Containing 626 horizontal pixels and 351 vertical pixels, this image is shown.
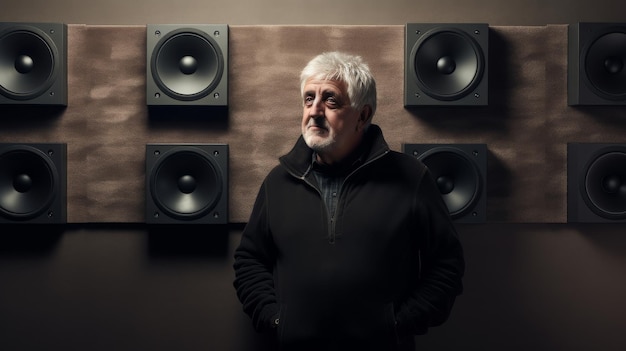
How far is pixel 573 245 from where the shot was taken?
2121mm

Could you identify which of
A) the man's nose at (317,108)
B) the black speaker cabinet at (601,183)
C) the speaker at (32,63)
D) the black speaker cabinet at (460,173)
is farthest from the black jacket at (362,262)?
the speaker at (32,63)

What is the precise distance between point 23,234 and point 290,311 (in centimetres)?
104

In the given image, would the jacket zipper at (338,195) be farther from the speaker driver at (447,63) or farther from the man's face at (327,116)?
the speaker driver at (447,63)

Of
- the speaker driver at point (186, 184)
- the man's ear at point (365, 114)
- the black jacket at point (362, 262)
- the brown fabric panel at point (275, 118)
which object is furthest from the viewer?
the brown fabric panel at point (275, 118)

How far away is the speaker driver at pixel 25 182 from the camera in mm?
1997

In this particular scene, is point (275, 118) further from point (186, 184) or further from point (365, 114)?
point (365, 114)

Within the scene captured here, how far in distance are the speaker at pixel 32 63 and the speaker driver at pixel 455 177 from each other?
1156 millimetres

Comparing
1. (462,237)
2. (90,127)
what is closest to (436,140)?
(462,237)

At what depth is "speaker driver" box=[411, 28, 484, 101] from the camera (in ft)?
6.50

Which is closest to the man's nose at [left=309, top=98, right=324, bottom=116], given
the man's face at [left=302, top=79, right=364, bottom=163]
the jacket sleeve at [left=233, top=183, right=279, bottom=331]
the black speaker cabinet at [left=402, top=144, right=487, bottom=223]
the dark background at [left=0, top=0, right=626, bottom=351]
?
the man's face at [left=302, top=79, right=364, bottom=163]

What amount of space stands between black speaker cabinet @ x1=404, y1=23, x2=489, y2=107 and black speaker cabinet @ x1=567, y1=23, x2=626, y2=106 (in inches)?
11.7

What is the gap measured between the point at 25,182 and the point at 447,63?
136 centimetres

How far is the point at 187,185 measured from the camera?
199 centimetres

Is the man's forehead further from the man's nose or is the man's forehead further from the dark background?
the dark background
